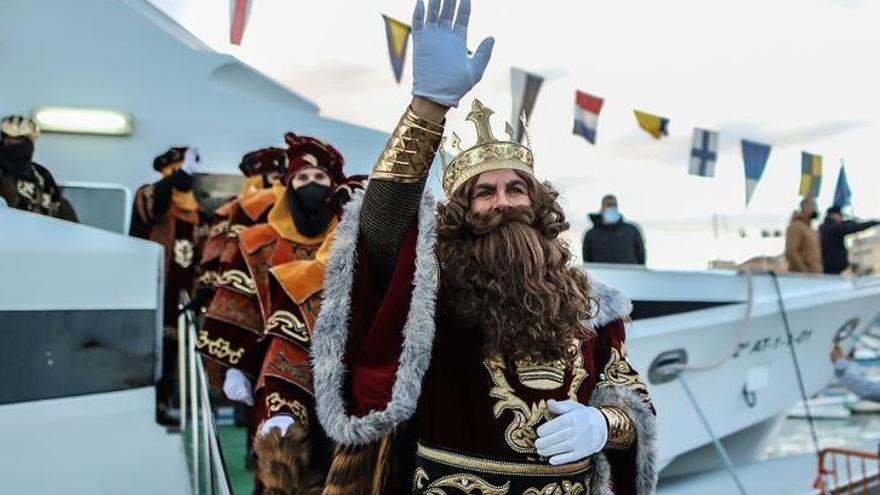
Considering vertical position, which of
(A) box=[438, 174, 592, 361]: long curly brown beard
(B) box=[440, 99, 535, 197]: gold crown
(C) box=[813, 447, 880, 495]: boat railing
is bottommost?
(C) box=[813, 447, 880, 495]: boat railing

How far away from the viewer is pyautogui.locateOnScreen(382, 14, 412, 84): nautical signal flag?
7.25 m

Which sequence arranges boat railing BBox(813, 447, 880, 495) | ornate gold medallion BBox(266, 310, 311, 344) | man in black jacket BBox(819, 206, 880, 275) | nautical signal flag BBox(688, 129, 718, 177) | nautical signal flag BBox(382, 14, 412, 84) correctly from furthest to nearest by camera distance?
nautical signal flag BBox(688, 129, 718, 177) → man in black jacket BBox(819, 206, 880, 275) → boat railing BBox(813, 447, 880, 495) → nautical signal flag BBox(382, 14, 412, 84) → ornate gold medallion BBox(266, 310, 311, 344)

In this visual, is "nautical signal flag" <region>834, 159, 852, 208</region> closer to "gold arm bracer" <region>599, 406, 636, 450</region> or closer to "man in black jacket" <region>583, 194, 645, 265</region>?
"man in black jacket" <region>583, 194, 645, 265</region>

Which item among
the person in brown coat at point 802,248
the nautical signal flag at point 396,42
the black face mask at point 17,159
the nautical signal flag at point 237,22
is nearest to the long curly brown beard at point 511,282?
the black face mask at point 17,159

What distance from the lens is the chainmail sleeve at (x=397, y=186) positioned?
5.57ft

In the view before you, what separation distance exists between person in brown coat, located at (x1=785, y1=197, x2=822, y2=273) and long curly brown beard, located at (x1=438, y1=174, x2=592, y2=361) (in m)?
7.92

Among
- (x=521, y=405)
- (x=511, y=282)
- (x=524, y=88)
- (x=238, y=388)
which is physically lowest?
(x=238, y=388)

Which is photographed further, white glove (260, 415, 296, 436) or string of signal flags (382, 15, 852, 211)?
string of signal flags (382, 15, 852, 211)

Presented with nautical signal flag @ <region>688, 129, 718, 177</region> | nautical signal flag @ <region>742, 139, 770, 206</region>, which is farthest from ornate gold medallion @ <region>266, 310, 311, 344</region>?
nautical signal flag @ <region>742, 139, 770, 206</region>

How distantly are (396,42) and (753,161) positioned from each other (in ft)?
15.4

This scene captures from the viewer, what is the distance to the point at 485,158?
2.06 m

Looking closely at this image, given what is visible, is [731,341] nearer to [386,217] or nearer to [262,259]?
[262,259]

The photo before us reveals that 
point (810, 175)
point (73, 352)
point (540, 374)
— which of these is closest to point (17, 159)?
point (73, 352)

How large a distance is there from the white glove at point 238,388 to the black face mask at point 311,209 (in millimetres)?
672
